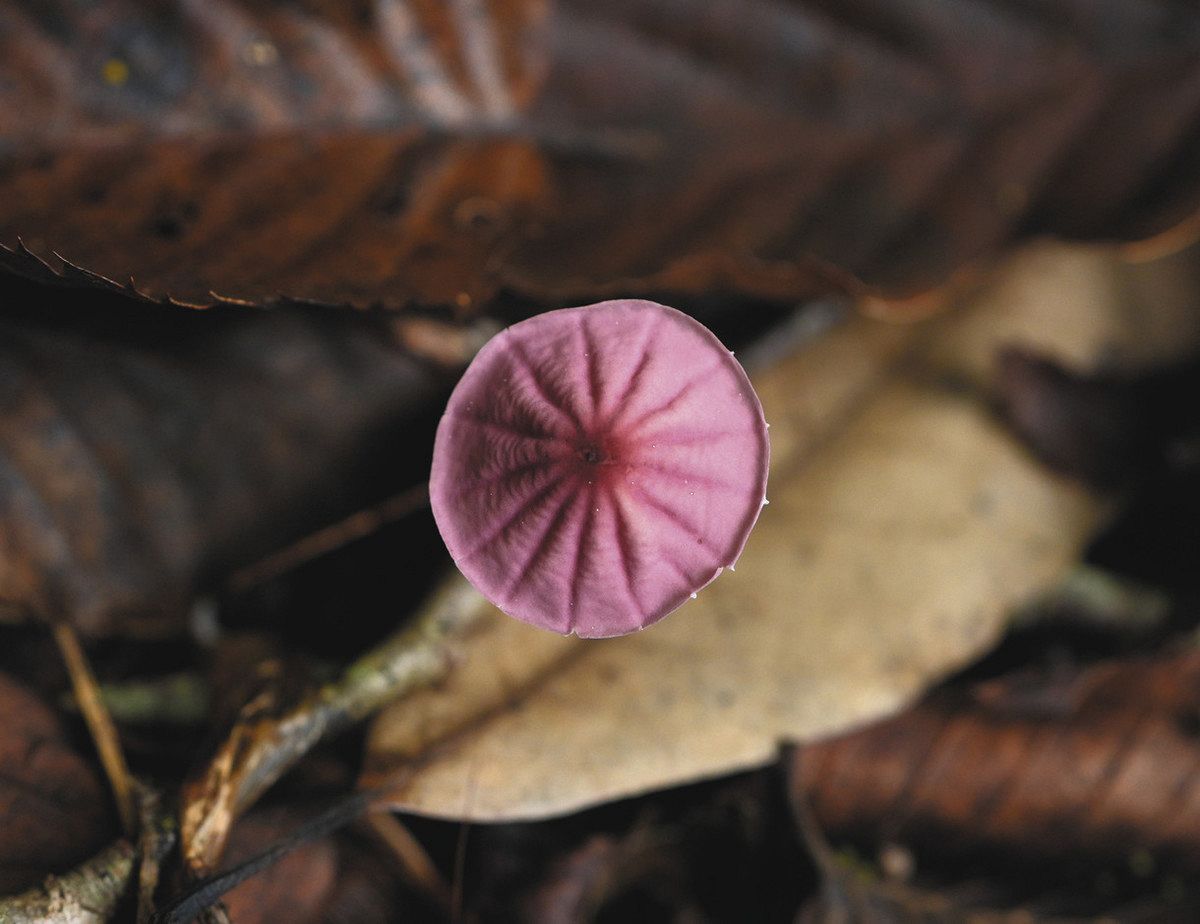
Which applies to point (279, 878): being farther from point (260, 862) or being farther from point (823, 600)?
point (823, 600)

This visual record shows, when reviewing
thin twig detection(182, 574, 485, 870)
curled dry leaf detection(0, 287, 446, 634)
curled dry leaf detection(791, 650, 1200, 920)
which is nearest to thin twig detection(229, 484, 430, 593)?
curled dry leaf detection(0, 287, 446, 634)

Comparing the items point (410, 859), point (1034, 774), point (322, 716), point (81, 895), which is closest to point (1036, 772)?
point (1034, 774)

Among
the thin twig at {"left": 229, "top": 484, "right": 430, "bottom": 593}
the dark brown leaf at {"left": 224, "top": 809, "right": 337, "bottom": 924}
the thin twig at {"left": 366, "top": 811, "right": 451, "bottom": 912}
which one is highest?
the thin twig at {"left": 229, "top": 484, "right": 430, "bottom": 593}

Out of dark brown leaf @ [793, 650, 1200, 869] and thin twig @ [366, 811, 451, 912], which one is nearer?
thin twig @ [366, 811, 451, 912]

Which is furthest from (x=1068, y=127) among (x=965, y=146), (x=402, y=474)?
(x=402, y=474)

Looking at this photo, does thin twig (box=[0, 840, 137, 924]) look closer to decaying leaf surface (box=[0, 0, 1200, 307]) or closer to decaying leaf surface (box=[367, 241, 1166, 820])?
decaying leaf surface (box=[367, 241, 1166, 820])

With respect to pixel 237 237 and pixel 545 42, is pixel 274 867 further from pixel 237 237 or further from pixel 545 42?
pixel 545 42
